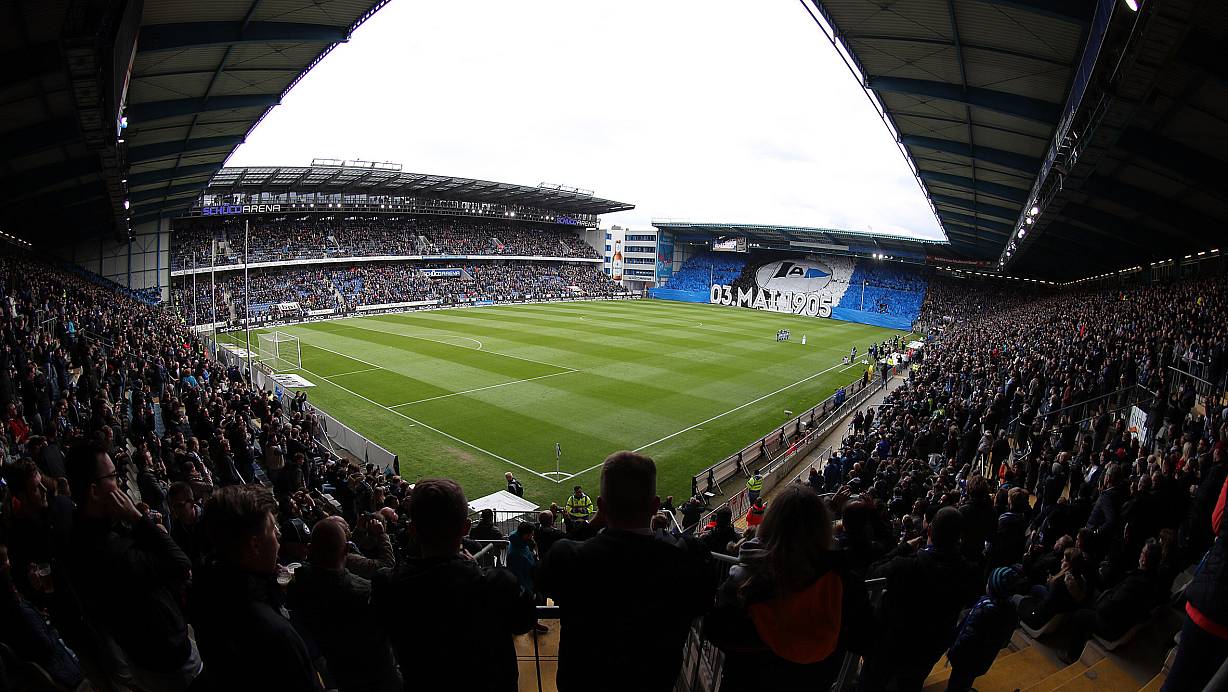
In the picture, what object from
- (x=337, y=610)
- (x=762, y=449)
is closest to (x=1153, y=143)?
(x=762, y=449)

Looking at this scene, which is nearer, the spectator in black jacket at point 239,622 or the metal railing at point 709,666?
the spectator in black jacket at point 239,622

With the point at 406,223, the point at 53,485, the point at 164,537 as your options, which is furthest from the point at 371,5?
the point at 406,223

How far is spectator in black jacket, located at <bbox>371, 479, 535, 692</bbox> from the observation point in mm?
2490

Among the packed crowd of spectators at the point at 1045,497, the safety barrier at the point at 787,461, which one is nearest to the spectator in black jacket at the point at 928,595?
the packed crowd of spectators at the point at 1045,497

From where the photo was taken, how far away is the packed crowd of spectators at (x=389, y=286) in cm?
5045

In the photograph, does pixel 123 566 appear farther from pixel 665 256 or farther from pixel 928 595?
pixel 665 256

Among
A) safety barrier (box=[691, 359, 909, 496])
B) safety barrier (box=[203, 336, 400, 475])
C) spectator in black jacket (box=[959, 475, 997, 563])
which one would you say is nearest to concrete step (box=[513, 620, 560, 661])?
spectator in black jacket (box=[959, 475, 997, 563])

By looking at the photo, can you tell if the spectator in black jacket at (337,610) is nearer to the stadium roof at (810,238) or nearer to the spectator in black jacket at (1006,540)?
the spectator in black jacket at (1006,540)

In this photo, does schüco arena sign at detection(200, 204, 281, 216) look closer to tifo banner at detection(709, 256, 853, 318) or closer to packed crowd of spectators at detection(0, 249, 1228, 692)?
tifo banner at detection(709, 256, 853, 318)

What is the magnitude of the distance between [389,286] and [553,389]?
39.7 metres

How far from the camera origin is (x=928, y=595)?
3.13 metres

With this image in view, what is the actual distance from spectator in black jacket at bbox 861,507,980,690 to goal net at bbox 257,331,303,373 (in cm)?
3121

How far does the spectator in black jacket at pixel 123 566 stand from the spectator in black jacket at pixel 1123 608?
608cm

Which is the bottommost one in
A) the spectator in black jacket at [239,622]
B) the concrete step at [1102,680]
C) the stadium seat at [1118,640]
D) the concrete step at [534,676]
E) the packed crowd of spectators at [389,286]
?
the concrete step at [1102,680]
